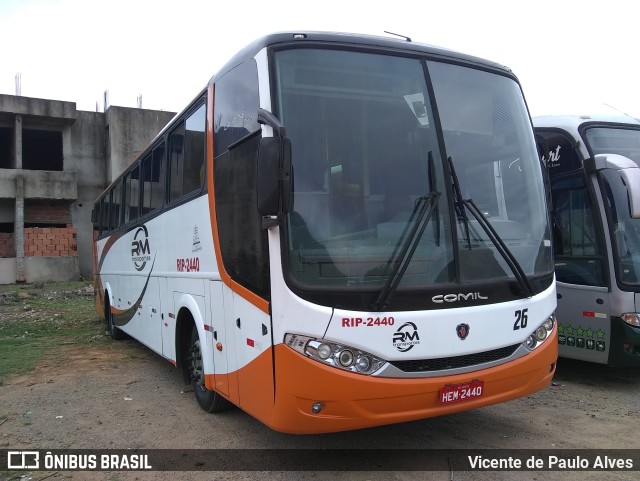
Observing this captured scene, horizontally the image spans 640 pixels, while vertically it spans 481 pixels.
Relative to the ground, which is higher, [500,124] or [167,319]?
[500,124]

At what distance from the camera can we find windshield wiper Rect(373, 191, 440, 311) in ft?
11.8

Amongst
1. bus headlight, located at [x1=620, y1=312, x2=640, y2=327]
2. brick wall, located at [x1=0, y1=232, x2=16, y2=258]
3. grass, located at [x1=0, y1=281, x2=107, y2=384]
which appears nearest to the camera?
bus headlight, located at [x1=620, y1=312, x2=640, y2=327]

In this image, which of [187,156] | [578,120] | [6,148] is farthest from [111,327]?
[6,148]

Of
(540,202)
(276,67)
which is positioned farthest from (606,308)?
(276,67)

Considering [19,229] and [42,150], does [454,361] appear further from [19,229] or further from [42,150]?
[42,150]

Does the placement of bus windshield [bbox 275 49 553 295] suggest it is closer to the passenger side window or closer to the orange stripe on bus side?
the orange stripe on bus side

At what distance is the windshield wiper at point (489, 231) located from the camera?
3.97 meters

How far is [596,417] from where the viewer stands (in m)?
5.26

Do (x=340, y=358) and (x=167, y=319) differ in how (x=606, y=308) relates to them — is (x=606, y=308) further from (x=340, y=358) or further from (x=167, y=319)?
(x=167, y=319)

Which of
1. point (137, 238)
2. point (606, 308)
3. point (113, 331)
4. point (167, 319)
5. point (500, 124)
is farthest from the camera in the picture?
point (113, 331)

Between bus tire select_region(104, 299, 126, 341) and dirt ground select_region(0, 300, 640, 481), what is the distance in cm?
332

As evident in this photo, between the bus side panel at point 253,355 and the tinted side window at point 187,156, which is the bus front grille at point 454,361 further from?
the tinted side window at point 187,156

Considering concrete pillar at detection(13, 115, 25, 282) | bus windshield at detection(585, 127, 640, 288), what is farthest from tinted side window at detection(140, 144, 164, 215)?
concrete pillar at detection(13, 115, 25, 282)

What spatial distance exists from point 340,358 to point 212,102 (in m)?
2.76
